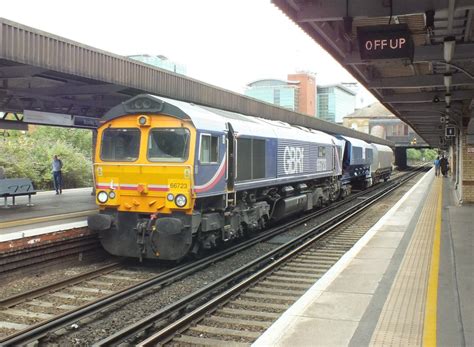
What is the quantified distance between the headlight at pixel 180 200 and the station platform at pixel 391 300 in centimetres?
283

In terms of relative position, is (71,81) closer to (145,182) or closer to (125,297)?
(145,182)

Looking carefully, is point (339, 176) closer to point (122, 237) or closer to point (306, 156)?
point (306, 156)

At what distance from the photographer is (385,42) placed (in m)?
7.04

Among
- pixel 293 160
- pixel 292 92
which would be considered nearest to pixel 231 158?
pixel 293 160

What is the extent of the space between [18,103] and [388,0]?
39.4ft

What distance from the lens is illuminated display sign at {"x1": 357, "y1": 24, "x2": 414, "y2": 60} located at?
695cm

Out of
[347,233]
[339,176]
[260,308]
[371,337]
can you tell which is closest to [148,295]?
[260,308]

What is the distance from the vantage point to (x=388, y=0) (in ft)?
22.6

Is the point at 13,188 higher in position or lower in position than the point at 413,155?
lower

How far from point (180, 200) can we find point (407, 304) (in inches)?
170

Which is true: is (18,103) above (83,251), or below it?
above

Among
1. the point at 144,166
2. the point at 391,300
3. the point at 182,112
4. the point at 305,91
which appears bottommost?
the point at 391,300

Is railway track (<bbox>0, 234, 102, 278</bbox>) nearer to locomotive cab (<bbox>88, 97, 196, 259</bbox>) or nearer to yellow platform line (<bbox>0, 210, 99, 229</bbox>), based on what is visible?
locomotive cab (<bbox>88, 97, 196, 259</bbox>)

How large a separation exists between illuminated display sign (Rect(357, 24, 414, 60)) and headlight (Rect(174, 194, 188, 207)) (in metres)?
3.86
